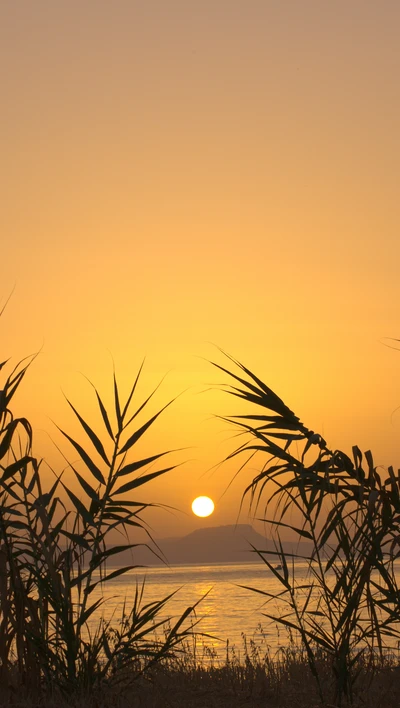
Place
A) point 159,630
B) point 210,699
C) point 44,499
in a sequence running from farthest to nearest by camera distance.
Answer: point 159,630 < point 210,699 < point 44,499

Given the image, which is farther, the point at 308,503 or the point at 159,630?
the point at 159,630

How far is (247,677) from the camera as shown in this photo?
719 cm

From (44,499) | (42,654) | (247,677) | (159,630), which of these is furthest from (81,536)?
(159,630)

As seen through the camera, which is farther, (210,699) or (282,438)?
(210,699)

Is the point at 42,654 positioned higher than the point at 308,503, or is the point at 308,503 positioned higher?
the point at 308,503

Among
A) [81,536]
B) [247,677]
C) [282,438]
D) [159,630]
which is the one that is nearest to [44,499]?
[81,536]

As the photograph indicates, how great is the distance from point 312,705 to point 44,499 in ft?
8.00

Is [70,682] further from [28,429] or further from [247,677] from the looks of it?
[247,677]

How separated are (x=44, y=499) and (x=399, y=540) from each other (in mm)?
2506

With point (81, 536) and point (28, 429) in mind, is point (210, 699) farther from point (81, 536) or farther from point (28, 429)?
point (28, 429)

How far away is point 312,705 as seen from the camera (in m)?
Result: 5.64

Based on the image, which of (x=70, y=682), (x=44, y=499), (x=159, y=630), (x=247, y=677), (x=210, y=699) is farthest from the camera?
(x=159, y=630)

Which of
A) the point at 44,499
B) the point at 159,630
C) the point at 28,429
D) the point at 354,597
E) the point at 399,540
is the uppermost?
the point at 28,429

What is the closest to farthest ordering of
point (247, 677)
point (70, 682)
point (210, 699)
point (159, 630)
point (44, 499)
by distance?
1. point (70, 682)
2. point (44, 499)
3. point (210, 699)
4. point (247, 677)
5. point (159, 630)
